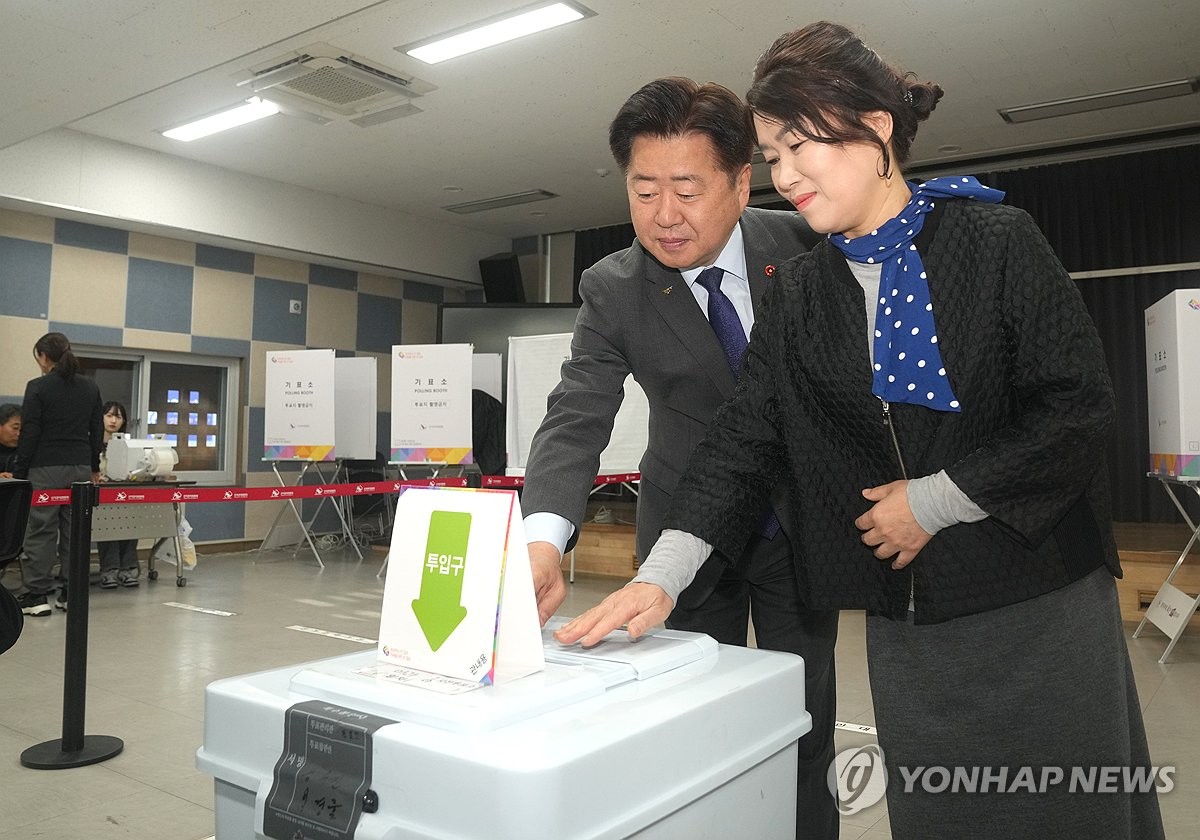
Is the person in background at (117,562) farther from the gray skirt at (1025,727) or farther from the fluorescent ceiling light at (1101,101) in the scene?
the fluorescent ceiling light at (1101,101)

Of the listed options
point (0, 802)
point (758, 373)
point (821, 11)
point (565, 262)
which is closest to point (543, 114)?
point (821, 11)

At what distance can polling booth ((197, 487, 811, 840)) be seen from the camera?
529 mm

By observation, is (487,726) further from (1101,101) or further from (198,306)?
(198,306)

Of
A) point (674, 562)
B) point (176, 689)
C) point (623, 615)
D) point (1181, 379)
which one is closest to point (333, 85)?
point (176, 689)

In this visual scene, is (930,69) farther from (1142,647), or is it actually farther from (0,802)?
(0,802)

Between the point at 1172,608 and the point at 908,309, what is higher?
the point at 908,309

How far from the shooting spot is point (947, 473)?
815 mm

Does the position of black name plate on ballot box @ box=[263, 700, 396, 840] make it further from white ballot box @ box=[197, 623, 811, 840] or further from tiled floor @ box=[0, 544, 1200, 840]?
tiled floor @ box=[0, 544, 1200, 840]

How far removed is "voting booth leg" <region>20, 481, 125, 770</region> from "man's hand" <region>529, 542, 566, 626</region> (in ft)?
6.40

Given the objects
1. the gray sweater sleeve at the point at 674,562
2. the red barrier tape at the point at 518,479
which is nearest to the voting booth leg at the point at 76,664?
the gray sweater sleeve at the point at 674,562

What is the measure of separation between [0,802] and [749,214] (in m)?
2.27

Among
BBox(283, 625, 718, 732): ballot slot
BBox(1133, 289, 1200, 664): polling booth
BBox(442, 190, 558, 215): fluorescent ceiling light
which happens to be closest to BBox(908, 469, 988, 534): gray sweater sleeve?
BBox(283, 625, 718, 732): ballot slot

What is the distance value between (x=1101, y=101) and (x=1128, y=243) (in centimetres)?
128

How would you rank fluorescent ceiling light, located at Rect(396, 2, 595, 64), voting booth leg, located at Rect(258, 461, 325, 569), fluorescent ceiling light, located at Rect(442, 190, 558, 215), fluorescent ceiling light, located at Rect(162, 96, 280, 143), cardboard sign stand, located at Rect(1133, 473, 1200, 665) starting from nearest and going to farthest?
cardboard sign stand, located at Rect(1133, 473, 1200, 665), fluorescent ceiling light, located at Rect(396, 2, 595, 64), fluorescent ceiling light, located at Rect(162, 96, 280, 143), voting booth leg, located at Rect(258, 461, 325, 569), fluorescent ceiling light, located at Rect(442, 190, 558, 215)
